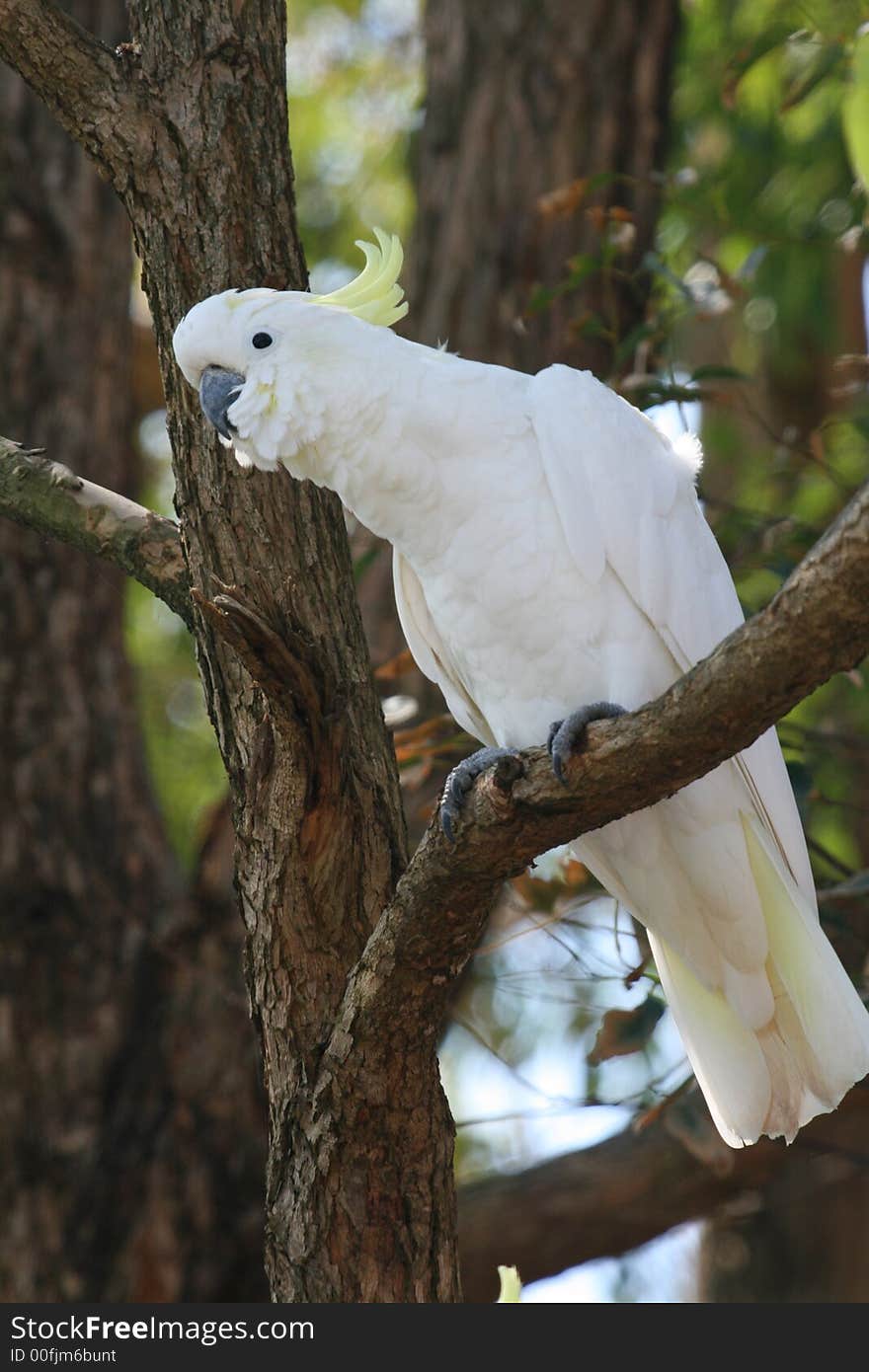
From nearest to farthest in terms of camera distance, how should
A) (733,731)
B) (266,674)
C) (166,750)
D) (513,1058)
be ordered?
(733,731), (266,674), (513,1058), (166,750)

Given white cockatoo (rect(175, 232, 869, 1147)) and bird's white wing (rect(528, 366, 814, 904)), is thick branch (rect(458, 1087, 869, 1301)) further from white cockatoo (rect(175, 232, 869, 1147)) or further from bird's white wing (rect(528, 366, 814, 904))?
bird's white wing (rect(528, 366, 814, 904))

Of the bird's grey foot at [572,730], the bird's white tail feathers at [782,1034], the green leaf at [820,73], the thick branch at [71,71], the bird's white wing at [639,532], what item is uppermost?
the green leaf at [820,73]

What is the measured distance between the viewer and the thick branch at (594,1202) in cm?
348

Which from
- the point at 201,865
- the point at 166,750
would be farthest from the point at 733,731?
the point at 166,750

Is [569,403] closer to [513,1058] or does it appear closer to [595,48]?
[595,48]

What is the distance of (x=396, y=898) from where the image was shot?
1.94 meters

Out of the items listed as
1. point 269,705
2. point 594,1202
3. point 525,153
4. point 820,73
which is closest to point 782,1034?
point 269,705

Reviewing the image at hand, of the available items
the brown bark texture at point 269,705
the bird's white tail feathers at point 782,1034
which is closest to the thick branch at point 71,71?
the brown bark texture at point 269,705

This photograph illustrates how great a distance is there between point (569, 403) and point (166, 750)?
11.4 feet

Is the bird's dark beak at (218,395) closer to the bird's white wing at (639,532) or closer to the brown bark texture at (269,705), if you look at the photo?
the brown bark texture at (269,705)

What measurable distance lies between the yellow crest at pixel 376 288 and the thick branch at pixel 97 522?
0.45 meters

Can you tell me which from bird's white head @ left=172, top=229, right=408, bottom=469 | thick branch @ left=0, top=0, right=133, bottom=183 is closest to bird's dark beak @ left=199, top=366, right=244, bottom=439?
bird's white head @ left=172, top=229, right=408, bottom=469

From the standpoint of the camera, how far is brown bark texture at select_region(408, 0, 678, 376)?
148 inches

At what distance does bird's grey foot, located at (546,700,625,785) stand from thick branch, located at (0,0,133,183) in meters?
1.04
